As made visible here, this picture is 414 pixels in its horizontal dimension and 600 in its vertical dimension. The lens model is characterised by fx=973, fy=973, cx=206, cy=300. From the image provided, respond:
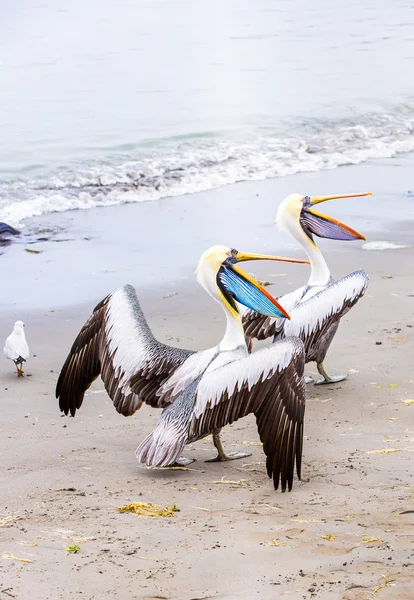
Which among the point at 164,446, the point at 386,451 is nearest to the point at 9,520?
the point at 164,446

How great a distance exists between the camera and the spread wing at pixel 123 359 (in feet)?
16.1

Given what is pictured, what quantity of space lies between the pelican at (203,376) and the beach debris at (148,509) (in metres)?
0.38

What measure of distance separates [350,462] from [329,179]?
801cm

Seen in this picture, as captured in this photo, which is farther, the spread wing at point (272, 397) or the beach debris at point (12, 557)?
the spread wing at point (272, 397)

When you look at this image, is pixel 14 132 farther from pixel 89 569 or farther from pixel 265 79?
pixel 89 569

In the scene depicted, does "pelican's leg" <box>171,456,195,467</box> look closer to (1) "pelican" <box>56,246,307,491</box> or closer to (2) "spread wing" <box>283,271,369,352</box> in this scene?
(1) "pelican" <box>56,246,307,491</box>

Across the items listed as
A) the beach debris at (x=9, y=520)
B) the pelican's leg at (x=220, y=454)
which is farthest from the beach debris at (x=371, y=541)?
the beach debris at (x=9, y=520)

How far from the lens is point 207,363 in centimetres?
482

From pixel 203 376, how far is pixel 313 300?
134 centimetres

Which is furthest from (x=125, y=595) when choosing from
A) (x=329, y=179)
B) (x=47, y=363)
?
(x=329, y=179)

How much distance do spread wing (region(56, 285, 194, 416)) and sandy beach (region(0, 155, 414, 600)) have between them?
0.82ft

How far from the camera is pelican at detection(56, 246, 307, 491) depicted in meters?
4.38

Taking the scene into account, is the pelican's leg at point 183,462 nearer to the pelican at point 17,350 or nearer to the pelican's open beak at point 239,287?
the pelican's open beak at point 239,287

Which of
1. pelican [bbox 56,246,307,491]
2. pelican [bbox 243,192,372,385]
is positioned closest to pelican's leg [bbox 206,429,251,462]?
pelican [bbox 56,246,307,491]
